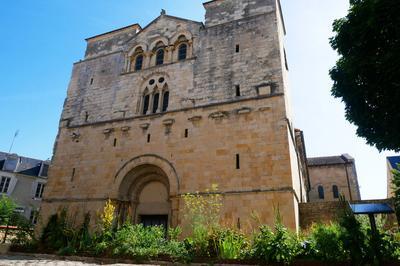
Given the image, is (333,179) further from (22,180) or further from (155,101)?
(22,180)

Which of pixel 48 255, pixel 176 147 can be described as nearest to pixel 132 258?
pixel 48 255

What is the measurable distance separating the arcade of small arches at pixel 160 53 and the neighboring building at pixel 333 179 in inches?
912

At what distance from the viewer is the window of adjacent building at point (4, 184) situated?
1022 inches

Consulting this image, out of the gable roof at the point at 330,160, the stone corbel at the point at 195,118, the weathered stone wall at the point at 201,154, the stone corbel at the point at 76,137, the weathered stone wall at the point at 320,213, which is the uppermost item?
the gable roof at the point at 330,160

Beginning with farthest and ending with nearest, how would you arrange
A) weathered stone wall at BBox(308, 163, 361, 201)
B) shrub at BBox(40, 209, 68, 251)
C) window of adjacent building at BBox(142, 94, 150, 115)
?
weathered stone wall at BBox(308, 163, 361, 201) → window of adjacent building at BBox(142, 94, 150, 115) → shrub at BBox(40, 209, 68, 251)

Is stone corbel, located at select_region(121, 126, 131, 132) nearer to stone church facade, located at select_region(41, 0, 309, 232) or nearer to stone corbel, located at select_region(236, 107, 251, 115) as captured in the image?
stone church facade, located at select_region(41, 0, 309, 232)

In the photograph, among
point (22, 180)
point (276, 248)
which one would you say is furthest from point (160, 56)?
point (22, 180)

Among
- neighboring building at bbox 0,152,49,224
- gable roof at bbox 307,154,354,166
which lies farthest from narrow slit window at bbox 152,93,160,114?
gable roof at bbox 307,154,354,166

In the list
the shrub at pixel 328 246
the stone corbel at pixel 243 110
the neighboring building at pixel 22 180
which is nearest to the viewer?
the shrub at pixel 328 246

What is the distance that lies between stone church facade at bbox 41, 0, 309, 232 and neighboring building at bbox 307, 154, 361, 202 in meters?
18.1

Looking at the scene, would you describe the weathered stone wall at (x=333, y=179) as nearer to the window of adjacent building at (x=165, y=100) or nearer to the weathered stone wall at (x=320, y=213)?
the weathered stone wall at (x=320, y=213)

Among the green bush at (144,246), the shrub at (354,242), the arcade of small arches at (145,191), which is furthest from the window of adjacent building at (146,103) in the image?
the shrub at (354,242)

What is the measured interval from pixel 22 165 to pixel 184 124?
2272 cm

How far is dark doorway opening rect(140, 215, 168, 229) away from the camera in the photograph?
44.0 feet
